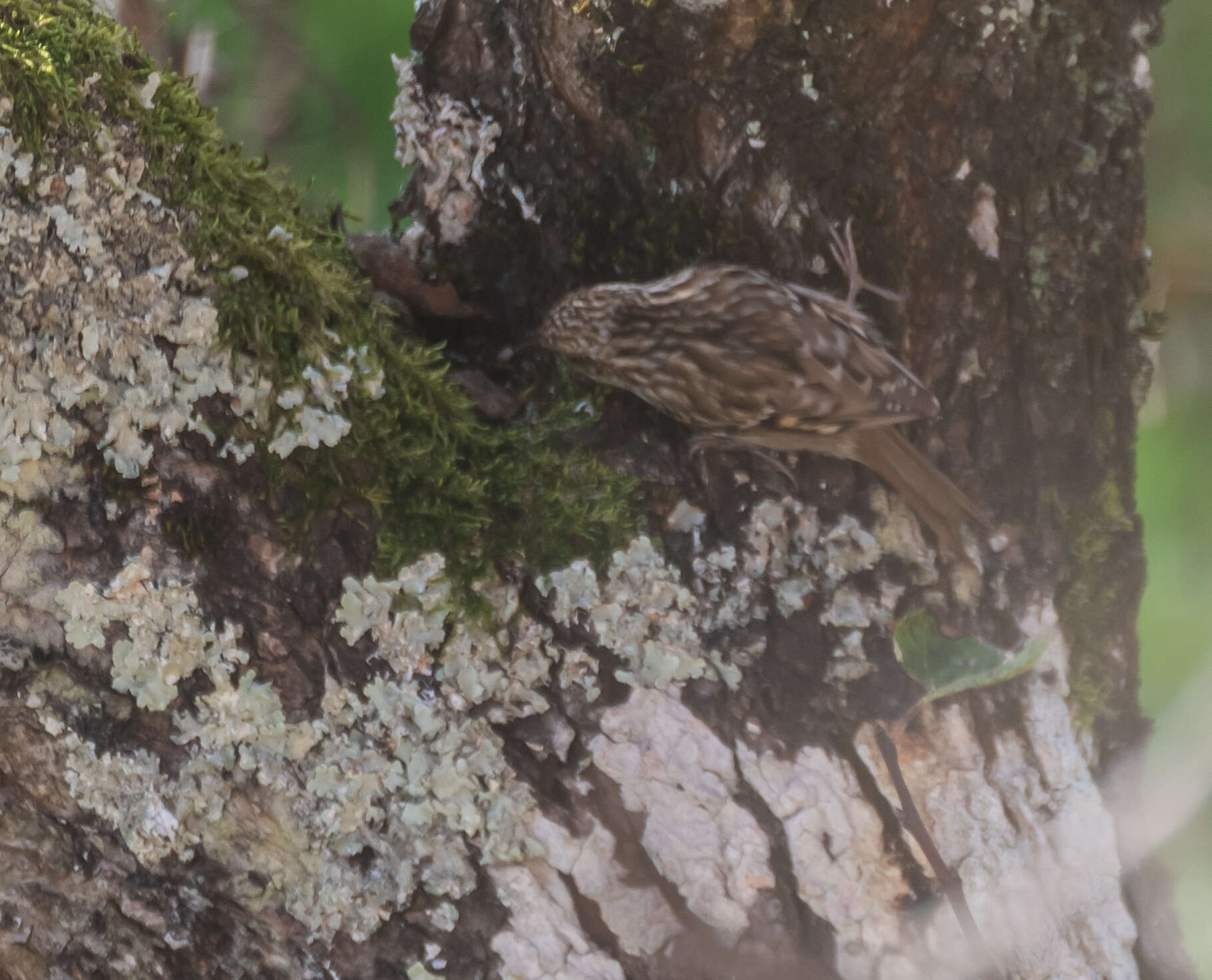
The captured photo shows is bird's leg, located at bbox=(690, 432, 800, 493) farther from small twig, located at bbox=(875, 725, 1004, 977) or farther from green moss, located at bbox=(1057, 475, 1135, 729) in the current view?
green moss, located at bbox=(1057, 475, 1135, 729)

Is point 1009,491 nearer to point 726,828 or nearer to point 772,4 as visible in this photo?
point 726,828

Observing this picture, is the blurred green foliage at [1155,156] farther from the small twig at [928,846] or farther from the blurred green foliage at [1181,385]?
the small twig at [928,846]

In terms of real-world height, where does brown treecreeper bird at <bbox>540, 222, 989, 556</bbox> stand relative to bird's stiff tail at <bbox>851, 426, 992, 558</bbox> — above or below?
above

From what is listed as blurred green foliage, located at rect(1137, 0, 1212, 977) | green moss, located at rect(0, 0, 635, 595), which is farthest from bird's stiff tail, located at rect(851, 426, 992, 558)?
blurred green foliage, located at rect(1137, 0, 1212, 977)

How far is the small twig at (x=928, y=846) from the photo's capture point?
1314 mm

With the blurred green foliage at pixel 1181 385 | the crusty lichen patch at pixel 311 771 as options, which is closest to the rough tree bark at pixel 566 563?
the crusty lichen patch at pixel 311 771

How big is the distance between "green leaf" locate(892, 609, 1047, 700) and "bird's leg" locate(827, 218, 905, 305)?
1.60 feet

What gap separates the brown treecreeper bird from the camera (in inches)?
54.4

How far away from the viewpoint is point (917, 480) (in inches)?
54.4

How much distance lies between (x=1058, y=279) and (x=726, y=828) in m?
0.97

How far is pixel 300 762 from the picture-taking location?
116 centimetres

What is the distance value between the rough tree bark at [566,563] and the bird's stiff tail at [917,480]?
0.03 metres

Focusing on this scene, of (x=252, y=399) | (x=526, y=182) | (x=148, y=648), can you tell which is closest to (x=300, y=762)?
(x=148, y=648)

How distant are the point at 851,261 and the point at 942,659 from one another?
61cm
